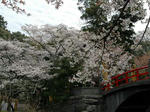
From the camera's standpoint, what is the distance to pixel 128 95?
433 inches

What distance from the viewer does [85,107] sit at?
13.9 m

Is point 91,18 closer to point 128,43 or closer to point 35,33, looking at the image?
point 128,43

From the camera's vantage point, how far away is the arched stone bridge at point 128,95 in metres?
10.1

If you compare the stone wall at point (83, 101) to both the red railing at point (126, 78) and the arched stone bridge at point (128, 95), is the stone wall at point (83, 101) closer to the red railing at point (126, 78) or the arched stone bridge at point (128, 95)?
the arched stone bridge at point (128, 95)

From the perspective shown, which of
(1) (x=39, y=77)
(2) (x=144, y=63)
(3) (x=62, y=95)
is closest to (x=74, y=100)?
(3) (x=62, y=95)

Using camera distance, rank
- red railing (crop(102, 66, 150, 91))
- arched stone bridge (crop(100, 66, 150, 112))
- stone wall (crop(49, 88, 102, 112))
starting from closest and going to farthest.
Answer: red railing (crop(102, 66, 150, 91)), arched stone bridge (crop(100, 66, 150, 112)), stone wall (crop(49, 88, 102, 112))

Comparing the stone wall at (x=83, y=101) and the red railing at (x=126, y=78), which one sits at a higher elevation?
the red railing at (x=126, y=78)

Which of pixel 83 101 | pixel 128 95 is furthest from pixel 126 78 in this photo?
pixel 83 101

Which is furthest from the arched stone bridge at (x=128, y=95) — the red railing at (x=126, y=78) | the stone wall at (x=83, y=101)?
the stone wall at (x=83, y=101)

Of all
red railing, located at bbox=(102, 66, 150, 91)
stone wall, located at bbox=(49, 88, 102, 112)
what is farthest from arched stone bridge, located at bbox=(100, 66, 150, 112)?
stone wall, located at bbox=(49, 88, 102, 112)

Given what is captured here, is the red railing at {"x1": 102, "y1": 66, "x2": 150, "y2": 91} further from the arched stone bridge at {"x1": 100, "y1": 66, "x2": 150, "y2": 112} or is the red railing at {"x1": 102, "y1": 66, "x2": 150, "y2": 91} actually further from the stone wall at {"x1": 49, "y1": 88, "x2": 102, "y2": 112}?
the stone wall at {"x1": 49, "y1": 88, "x2": 102, "y2": 112}

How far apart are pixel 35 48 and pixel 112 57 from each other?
8.28m

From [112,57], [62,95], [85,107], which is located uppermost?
[112,57]

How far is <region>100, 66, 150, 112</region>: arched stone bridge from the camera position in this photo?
1005 cm
